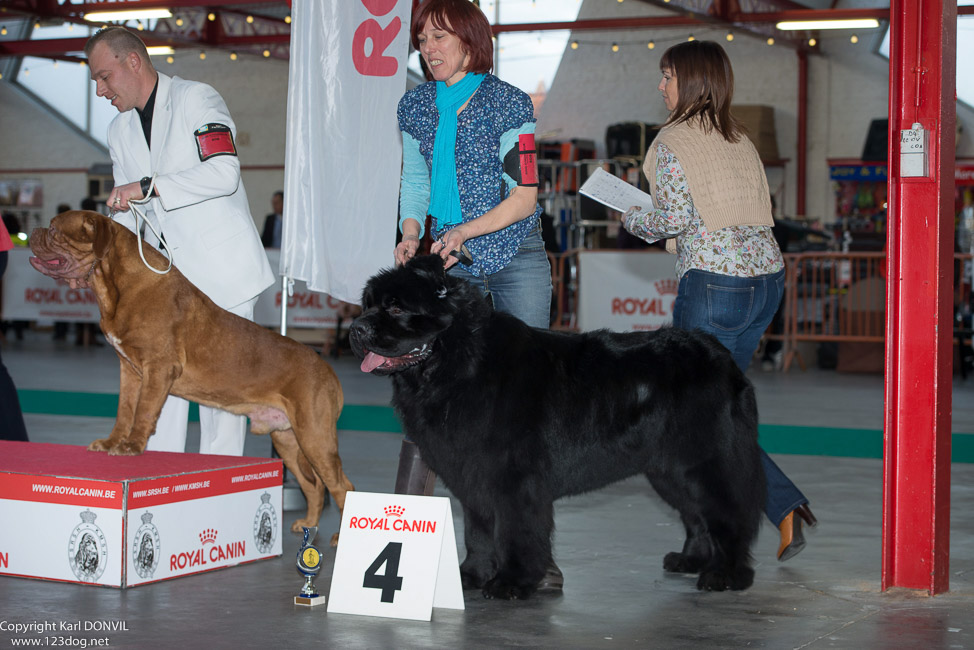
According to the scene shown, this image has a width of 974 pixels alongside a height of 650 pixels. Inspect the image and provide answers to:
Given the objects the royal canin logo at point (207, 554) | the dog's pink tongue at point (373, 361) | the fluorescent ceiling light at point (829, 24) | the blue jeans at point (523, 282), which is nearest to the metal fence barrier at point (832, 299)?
the fluorescent ceiling light at point (829, 24)

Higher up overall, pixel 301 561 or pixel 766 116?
pixel 766 116

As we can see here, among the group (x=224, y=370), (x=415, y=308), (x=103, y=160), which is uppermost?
(x=103, y=160)

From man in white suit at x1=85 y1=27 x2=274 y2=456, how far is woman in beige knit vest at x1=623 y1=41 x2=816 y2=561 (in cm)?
162

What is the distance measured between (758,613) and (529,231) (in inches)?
53.0

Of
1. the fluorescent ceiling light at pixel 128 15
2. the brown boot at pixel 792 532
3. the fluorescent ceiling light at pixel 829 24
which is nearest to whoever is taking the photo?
the brown boot at pixel 792 532

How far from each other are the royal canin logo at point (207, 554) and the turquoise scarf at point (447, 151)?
1301 mm

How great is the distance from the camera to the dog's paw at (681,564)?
353 cm

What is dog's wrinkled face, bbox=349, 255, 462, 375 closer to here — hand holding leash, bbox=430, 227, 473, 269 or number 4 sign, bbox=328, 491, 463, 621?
hand holding leash, bbox=430, 227, 473, 269

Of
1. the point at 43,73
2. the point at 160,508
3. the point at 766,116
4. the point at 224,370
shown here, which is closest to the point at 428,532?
the point at 160,508

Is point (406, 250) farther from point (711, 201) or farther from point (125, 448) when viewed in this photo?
point (125, 448)

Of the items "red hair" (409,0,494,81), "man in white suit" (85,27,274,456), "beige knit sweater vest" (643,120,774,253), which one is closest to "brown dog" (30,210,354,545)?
"man in white suit" (85,27,274,456)

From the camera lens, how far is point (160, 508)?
10.8ft

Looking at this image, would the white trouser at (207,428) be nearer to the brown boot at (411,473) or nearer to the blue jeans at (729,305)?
the brown boot at (411,473)

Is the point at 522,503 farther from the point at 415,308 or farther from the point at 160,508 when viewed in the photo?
the point at 160,508
